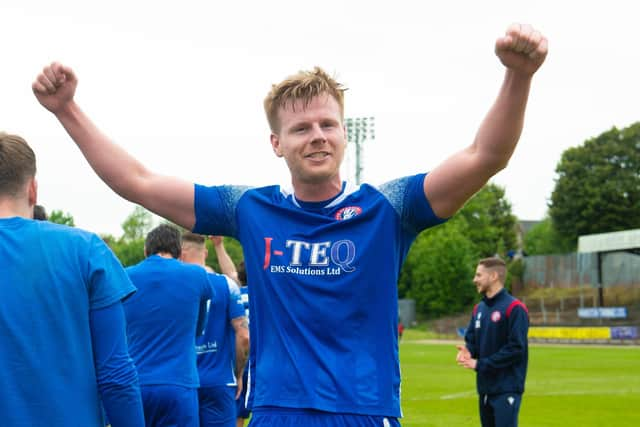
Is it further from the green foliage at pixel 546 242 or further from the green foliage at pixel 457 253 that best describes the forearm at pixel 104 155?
the green foliage at pixel 457 253

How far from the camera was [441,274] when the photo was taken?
286ft

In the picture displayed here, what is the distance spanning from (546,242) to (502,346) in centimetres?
9079

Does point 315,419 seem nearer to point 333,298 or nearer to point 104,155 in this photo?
point 333,298

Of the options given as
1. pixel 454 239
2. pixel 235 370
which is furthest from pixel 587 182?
pixel 235 370

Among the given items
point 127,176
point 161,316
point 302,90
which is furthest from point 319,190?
point 161,316

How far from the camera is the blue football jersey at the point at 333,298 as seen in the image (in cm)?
331

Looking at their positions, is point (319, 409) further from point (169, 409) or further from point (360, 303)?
point (169, 409)

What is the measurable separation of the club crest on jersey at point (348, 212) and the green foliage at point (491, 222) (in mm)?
93436

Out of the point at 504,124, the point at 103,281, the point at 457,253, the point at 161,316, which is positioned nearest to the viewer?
the point at 504,124

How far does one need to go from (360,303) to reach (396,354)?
27 cm

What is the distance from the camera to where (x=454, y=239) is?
90.4m

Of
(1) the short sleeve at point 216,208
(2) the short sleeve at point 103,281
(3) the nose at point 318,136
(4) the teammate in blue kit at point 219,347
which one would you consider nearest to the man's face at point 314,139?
(3) the nose at point 318,136

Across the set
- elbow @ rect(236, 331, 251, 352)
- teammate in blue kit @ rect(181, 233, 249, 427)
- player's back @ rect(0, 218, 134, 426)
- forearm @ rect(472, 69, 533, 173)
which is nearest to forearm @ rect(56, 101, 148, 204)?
player's back @ rect(0, 218, 134, 426)

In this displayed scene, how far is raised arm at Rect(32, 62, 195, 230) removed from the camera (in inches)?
143
